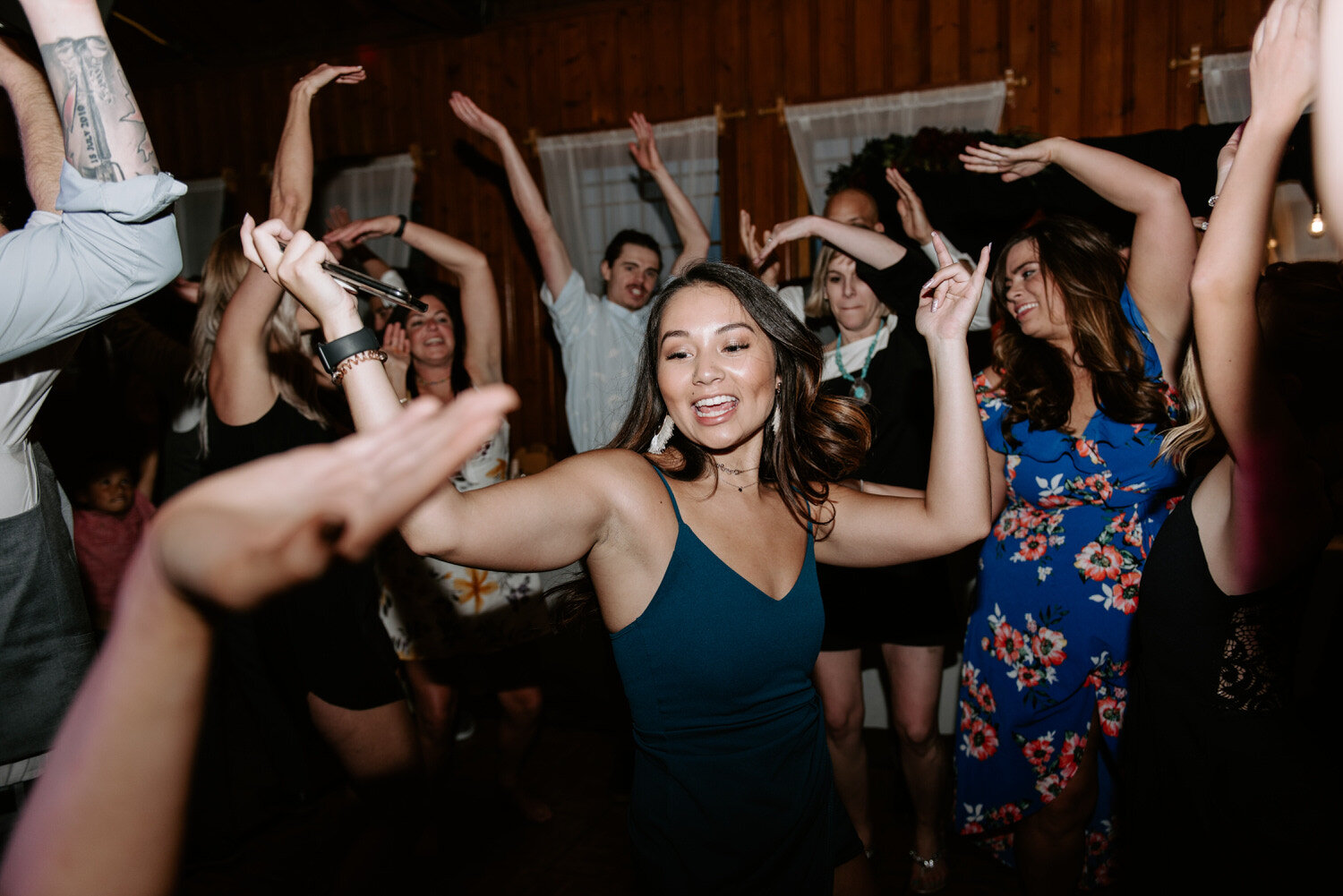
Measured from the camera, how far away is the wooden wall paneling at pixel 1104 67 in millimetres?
4148

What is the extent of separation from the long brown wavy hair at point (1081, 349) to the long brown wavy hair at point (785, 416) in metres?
0.70

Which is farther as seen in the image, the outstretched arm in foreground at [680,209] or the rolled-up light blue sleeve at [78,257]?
the outstretched arm in foreground at [680,209]

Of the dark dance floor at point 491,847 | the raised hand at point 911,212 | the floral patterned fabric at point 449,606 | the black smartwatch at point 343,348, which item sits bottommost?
the dark dance floor at point 491,847

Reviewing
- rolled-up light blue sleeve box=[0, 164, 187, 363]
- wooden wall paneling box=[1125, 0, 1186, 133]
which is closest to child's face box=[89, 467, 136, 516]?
rolled-up light blue sleeve box=[0, 164, 187, 363]

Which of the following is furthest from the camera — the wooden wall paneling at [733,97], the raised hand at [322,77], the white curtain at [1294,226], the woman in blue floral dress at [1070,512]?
the wooden wall paneling at [733,97]

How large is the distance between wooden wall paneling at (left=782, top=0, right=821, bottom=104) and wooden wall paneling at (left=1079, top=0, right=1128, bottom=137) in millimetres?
1403

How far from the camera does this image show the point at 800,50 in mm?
4617

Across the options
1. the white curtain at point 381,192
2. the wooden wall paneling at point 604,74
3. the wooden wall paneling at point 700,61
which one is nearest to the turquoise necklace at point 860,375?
the wooden wall paneling at point 700,61

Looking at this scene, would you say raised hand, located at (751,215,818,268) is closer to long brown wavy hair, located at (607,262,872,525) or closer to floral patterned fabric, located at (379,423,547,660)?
long brown wavy hair, located at (607,262,872,525)

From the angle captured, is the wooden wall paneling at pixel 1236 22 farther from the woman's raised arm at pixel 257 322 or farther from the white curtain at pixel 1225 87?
the woman's raised arm at pixel 257 322

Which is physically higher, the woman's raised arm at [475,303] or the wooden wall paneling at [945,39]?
the wooden wall paneling at [945,39]

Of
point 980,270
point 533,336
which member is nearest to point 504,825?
point 980,270

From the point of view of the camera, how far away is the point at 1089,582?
1963 mm

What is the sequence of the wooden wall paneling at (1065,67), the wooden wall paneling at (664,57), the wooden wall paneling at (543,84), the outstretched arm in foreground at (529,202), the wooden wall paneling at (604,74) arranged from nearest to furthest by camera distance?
the outstretched arm in foreground at (529,202) → the wooden wall paneling at (1065,67) → the wooden wall paneling at (664,57) → the wooden wall paneling at (604,74) → the wooden wall paneling at (543,84)
